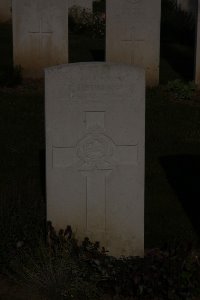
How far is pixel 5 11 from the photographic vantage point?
2055 cm

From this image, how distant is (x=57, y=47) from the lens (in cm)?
1266

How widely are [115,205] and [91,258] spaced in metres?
0.50

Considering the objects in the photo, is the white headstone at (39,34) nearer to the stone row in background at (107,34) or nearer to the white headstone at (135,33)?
the stone row in background at (107,34)

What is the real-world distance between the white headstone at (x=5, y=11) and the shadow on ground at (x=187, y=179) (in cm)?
1265

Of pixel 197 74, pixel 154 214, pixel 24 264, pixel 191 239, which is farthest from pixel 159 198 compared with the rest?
pixel 197 74

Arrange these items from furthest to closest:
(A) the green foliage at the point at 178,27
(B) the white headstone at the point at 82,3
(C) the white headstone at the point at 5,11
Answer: (C) the white headstone at the point at 5,11
(B) the white headstone at the point at 82,3
(A) the green foliage at the point at 178,27

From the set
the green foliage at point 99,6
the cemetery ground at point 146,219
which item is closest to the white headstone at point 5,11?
the green foliage at point 99,6

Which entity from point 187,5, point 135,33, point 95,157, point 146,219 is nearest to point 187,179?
point 146,219

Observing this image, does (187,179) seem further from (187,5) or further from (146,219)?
(187,5)

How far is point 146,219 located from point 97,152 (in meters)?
1.37

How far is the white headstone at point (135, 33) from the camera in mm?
12039

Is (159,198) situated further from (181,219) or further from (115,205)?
(115,205)

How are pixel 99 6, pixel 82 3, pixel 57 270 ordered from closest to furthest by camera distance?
pixel 57 270
pixel 82 3
pixel 99 6

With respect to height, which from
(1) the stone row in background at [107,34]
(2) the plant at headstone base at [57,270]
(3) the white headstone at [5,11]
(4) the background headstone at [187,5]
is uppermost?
(4) the background headstone at [187,5]
